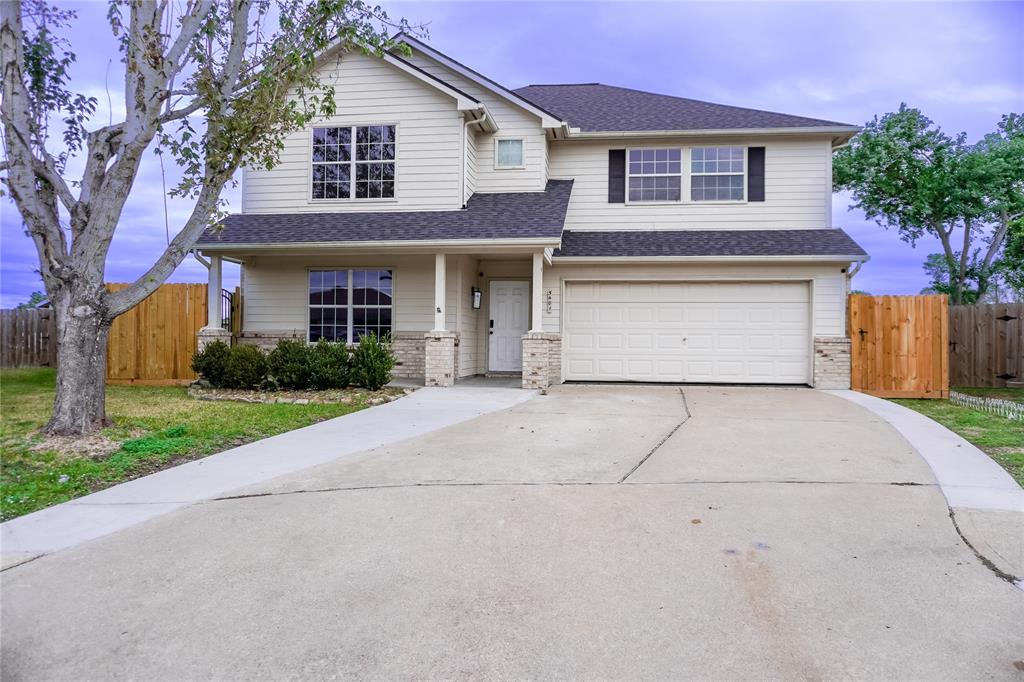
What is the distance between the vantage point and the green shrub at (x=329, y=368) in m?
12.1

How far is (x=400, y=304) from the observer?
14828 millimetres

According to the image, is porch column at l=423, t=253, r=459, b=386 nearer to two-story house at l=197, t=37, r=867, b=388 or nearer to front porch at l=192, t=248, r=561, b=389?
two-story house at l=197, t=37, r=867, b=388

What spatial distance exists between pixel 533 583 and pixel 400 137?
12.4 metres

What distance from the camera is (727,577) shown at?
12.8 feet

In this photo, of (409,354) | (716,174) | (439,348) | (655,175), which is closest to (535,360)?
(439,348)

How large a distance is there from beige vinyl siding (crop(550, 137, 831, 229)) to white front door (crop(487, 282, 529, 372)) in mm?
1989

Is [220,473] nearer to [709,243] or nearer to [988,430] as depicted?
[988,430]

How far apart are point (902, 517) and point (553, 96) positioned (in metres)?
16.0

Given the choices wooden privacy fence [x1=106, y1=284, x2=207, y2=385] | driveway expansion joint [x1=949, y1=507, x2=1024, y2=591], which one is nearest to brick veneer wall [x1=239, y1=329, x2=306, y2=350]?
wooden privacy fence [x1=106, y1=284, x2=207, y2=385]

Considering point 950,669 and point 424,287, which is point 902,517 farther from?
point 424,287

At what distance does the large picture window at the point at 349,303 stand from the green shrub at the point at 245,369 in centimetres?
260

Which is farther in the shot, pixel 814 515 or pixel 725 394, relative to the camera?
pixel 725 394

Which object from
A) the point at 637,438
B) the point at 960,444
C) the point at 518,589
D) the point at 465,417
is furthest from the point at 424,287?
the point at 518,589

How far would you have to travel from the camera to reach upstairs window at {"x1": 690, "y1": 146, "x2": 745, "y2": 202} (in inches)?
601
